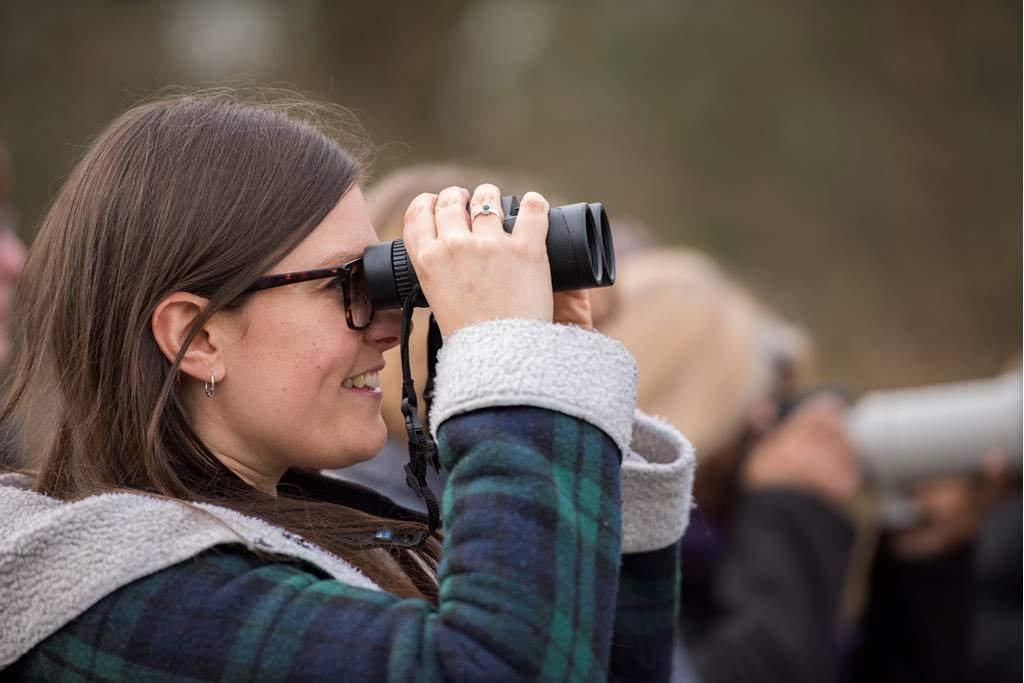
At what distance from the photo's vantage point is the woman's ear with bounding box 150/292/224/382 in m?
1.22

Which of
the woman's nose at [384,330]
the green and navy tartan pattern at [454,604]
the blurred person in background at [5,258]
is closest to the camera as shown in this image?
the green and navy tartan pattern at [454,604]

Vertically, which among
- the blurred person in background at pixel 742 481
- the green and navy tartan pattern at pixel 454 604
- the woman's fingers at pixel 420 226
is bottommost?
the blurred person in background at pixel 742 481

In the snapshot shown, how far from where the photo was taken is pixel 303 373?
125cm

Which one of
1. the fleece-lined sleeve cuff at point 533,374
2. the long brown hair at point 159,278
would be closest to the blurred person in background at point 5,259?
the long brown hair at point 159,278

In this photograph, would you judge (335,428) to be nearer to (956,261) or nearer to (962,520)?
(962,520)

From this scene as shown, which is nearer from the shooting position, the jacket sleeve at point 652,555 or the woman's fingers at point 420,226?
the woman's fingers at point 420,226

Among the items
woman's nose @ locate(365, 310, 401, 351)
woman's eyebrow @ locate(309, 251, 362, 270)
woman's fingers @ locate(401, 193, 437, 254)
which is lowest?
woman's nose @ locate(365, 310, 401, 351)

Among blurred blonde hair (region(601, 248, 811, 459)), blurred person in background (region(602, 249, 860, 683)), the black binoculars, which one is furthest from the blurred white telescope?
the black binoculars

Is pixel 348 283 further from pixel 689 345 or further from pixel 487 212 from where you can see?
pixel 689 345

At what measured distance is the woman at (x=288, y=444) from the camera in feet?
3.39

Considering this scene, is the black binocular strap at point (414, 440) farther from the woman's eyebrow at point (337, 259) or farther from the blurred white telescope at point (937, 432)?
the blurred white telescope at point (937, 432)

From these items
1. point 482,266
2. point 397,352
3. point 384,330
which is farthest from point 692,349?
point 482,266

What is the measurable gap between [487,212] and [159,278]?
0.34 m

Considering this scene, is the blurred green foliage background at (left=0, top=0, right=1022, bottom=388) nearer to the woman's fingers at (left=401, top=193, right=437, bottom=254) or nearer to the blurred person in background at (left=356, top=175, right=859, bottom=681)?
the blurred person in background at (left=356, top=175, right=859, bottom=681)
